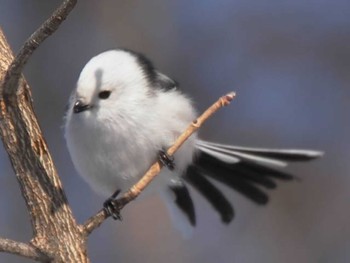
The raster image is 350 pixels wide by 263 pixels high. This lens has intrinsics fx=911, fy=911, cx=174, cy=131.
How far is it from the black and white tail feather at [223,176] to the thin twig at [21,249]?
566 mm

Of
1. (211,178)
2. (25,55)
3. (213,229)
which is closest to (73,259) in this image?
(25,55)

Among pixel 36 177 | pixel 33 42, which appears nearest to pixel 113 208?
pixel 36 177

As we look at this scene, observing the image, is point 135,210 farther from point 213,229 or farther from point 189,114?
point 189,114

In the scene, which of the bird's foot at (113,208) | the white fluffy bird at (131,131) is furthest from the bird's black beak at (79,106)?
the bird's foot at (113,208)

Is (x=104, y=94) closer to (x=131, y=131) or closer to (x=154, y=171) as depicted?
(x=131, y=131)

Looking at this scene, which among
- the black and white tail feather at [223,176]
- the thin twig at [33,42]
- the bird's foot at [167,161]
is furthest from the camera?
the black and white tail feather at [223,176]

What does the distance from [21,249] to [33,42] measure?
0.23 metres

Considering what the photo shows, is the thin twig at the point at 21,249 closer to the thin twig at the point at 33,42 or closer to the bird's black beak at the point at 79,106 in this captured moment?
the thin twig at the point at 33,42

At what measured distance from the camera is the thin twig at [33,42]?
0.97 m

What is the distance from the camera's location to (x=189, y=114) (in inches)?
58.3

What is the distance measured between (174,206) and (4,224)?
904 millimetres

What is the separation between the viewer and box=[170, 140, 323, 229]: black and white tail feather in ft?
5.05

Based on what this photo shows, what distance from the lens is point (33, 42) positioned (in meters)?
0.99

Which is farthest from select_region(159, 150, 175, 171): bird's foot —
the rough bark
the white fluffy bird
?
the rough bark
